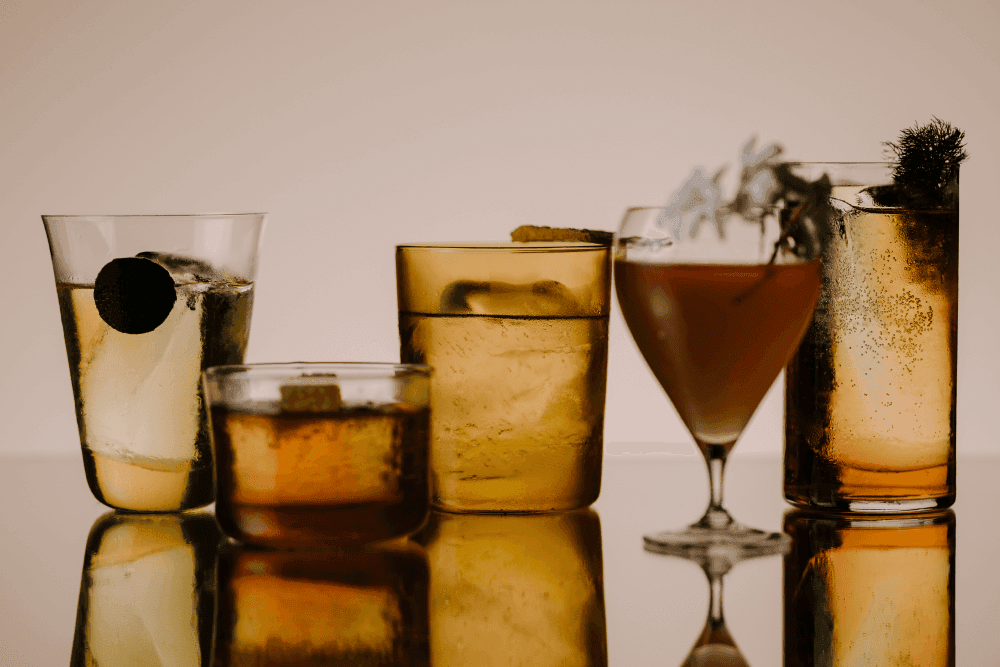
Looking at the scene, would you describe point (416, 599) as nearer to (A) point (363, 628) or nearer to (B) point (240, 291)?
(A) point (363, 628)

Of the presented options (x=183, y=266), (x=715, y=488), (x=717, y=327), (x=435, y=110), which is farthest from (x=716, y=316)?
(x=435, y=110)

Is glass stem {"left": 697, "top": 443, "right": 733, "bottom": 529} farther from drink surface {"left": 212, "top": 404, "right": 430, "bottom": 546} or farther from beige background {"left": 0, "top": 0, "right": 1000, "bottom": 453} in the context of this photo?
beige background {"left": 0, "top": 0, "right": 1000, "bottom": 453}

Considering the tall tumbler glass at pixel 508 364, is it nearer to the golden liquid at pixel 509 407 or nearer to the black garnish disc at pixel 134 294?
the golden liquid at pixel 509 407

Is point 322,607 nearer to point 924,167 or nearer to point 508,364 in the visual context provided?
point 508,364

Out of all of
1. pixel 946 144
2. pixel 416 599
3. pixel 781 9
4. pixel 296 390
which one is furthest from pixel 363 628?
pixel 781 9

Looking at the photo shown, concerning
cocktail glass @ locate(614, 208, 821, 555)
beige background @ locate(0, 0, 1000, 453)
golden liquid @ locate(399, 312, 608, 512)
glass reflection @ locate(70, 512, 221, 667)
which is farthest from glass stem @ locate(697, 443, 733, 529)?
beige background @ locate(0, 0, 1000, 453)
